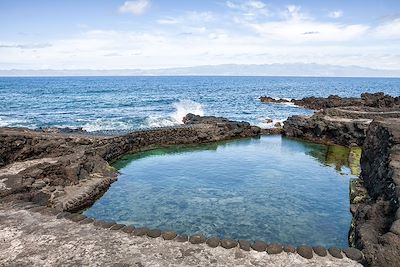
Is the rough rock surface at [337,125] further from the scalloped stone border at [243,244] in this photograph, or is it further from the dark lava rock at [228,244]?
the dark lava rock at [228,244]

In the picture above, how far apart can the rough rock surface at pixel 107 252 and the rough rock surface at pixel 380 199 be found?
4.05 ft

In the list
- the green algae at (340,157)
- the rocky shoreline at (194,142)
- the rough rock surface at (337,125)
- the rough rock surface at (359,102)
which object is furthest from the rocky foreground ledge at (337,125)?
the rough rock surface at (359,102)

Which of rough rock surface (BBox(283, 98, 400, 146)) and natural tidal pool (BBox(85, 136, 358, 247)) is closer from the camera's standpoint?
natural tidal pool (BBox(85, 136, 358, 247))

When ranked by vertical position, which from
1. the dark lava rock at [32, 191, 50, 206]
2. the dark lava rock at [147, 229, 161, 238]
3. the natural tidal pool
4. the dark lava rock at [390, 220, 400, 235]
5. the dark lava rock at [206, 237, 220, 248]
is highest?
the dark lava rock at [390, 220, 400, 235]

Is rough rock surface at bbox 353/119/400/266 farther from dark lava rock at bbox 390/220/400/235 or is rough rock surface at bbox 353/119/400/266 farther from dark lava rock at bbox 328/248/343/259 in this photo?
dark lava rock at bbox 328/248/343/259

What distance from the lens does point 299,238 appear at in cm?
1873

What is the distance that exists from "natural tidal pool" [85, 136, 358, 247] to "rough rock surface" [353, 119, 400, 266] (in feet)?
6.37

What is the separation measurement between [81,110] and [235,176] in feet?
168

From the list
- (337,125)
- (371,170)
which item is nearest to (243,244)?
(371,170)

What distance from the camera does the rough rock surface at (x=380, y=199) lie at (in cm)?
1260

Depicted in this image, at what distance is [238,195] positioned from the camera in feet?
82.0

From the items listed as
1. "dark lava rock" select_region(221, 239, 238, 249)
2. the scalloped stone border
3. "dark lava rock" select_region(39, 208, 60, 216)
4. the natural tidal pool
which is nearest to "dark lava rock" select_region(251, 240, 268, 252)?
the scalloped stone border

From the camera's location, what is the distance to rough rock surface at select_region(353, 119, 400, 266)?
41.3 ft

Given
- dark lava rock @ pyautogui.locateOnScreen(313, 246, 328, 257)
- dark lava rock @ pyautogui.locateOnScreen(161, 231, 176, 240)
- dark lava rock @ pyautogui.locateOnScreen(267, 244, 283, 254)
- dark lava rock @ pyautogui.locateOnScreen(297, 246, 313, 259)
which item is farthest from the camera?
dark lava rock @ pyautogui.locateOnScreen(161, 231, 176, 240)
